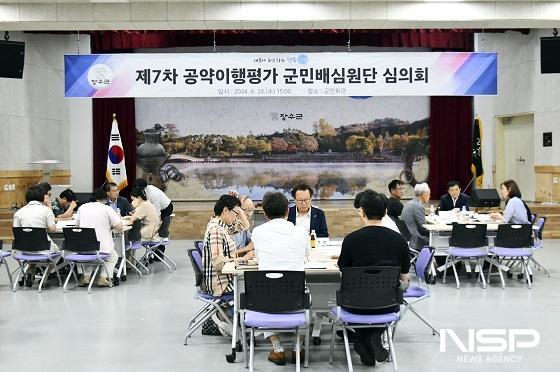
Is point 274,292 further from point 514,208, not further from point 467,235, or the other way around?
point 514,208

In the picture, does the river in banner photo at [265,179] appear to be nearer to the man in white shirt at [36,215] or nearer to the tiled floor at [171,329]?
the tiled floor at [171,329]

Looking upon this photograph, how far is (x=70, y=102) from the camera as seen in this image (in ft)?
54.1

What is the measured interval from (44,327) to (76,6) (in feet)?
20.4

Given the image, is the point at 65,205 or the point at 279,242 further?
the point at 65,205

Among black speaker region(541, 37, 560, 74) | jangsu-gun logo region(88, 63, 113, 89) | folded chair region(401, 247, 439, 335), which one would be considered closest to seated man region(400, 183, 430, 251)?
folded chair region(401, 247, 439, 335)

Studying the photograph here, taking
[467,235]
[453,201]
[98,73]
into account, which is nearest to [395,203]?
[467,235]

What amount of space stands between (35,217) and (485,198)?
8546 mm

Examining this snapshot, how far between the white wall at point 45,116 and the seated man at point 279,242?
10.2m

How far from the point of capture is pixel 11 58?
431 inches

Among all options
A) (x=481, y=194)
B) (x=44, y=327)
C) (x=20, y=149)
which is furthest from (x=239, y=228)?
(x=20, y=149)

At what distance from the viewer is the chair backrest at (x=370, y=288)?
4820 mm

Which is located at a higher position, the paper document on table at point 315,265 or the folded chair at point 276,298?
the paper document on table at point 315,265

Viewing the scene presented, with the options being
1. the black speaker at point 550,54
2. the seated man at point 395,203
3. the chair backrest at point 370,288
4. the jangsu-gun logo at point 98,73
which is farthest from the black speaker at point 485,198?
the chair backrest at point 370,288

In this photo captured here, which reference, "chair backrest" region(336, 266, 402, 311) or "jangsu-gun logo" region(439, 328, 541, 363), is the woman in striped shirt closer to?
"chair backrest" region(336, 266, 402, 311)
